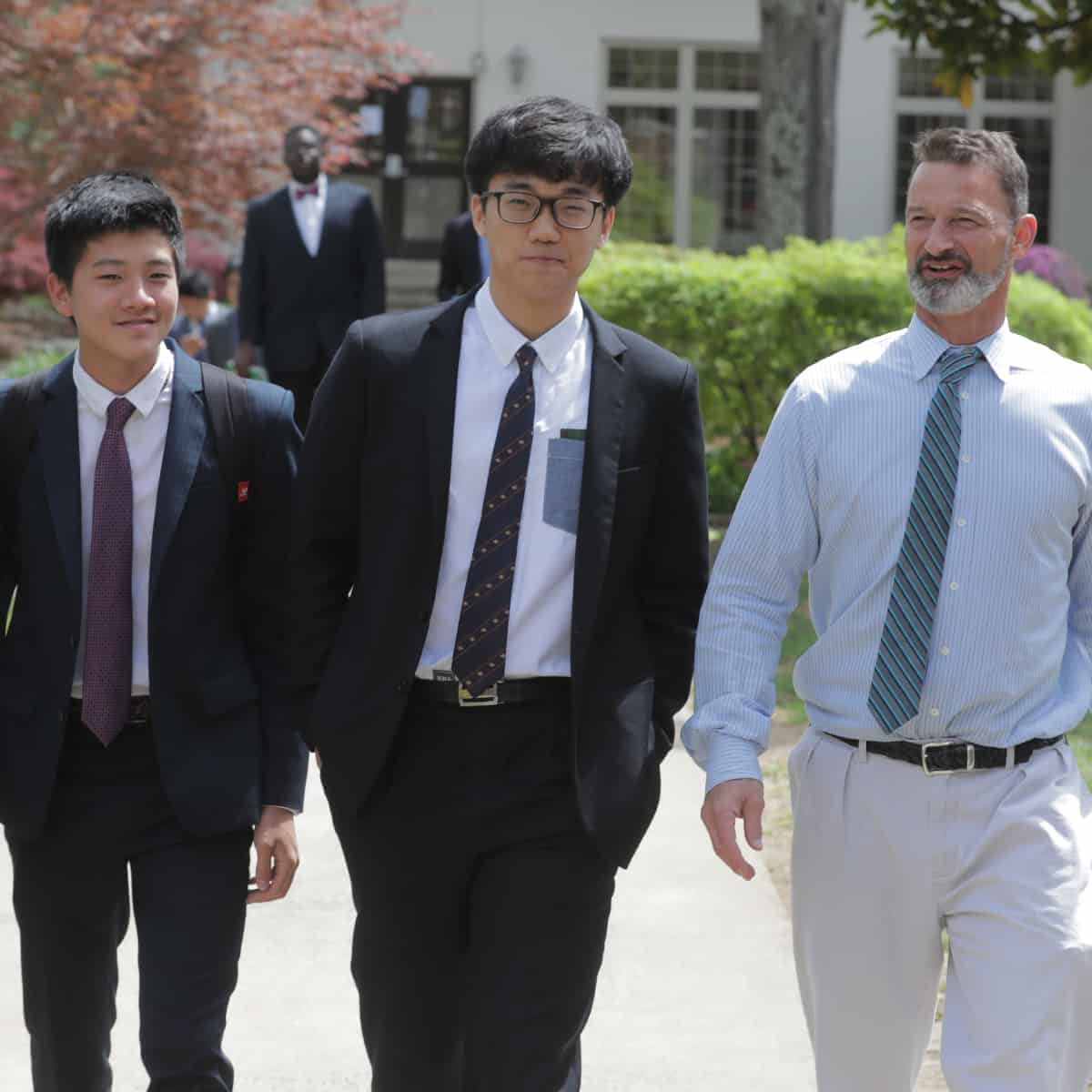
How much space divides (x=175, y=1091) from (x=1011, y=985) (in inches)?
56.0

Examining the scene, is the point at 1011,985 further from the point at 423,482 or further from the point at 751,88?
the point at 751,88

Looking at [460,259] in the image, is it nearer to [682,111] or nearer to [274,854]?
[274,854]

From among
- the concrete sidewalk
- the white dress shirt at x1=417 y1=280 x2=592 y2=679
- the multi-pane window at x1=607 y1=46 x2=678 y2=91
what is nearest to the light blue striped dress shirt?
the white dress shirt at x1=417 y1=280 x2=592 y2=679

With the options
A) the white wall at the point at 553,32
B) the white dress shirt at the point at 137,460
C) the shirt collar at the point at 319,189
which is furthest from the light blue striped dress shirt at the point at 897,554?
the white wall at the point at 553,32

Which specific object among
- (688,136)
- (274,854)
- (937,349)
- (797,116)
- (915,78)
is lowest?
(274,854)

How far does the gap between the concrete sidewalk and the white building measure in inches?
726

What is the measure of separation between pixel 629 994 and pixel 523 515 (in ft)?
6.99

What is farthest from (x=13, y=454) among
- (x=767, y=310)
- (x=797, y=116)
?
(x=797, y=116)

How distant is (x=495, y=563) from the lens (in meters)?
3.47

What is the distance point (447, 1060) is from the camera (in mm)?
3611

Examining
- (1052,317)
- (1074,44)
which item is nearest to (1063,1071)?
(1074,44)

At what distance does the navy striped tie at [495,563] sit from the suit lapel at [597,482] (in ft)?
0.36

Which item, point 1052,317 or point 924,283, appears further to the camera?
point 1052,317

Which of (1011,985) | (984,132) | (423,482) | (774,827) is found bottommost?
(774,827)
